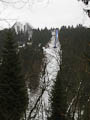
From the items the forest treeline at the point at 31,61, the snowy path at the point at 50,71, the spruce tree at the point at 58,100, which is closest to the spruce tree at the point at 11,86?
the forest treeline at the point at 31,61

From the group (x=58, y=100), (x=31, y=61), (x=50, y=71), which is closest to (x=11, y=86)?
(x=58, y=100)

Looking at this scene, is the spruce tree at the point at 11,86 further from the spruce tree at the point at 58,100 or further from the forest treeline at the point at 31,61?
the spruce tree at the point at 58,100

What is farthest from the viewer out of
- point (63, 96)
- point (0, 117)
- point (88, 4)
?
point (63, 96)

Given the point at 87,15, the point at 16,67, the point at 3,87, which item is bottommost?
the point at 3,87

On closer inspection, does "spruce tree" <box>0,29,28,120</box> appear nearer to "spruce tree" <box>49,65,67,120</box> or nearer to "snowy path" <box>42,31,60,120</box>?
"snowy path" <box>42,31,60,120</box>

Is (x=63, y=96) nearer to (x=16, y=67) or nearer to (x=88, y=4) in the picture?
(x=16, y=67)

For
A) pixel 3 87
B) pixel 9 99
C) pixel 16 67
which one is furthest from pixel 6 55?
pixel 9 99

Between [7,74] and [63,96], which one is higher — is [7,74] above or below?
above

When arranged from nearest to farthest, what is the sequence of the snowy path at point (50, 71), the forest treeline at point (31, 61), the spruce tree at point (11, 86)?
the snowy path at point (50, 71), the spruce tree at point (11, 86), the forest treeline at point (31, 61)
